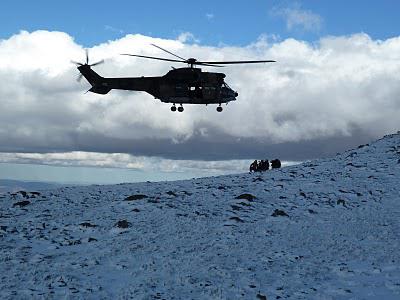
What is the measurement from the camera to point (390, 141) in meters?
38.4

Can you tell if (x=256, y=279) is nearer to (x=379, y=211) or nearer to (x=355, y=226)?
(x=355, y=226)

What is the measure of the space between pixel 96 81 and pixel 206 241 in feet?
89.2

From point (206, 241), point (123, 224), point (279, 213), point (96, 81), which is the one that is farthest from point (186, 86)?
point (206, 241)

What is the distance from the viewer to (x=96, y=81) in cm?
3953

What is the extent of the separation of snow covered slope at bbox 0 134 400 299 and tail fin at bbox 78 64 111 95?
15721 millimetres

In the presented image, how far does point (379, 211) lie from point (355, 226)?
2.78m

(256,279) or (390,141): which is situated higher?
(390,141)

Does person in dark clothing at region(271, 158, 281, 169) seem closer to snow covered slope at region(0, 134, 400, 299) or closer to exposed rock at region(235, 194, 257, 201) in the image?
snow covered slope at region(0, 134, 400, 299)

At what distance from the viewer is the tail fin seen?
39188mm

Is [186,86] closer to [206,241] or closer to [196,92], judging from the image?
[196,92]

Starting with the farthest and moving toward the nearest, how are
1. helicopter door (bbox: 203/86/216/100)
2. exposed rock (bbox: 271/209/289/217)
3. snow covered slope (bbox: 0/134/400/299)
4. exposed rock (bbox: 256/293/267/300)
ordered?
helicopter door (bbox: 203/86/216/100) → exposed rock (bbox: 271/209/289/217) → snow covered slope (bbox: 0/134/400/299) → exposed rock (bbox: 256/293/267/300)

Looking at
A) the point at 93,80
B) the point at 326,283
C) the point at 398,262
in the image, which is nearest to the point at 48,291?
the point at 326,283

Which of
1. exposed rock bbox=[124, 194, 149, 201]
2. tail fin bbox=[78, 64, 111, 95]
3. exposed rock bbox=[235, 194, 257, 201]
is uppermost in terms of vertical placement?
tail fin bbox=[78, 64, 111, 95]

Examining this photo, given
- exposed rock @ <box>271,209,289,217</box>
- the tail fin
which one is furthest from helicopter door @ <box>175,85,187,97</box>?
exposed rock @ <box>271,209,289,217</box>
